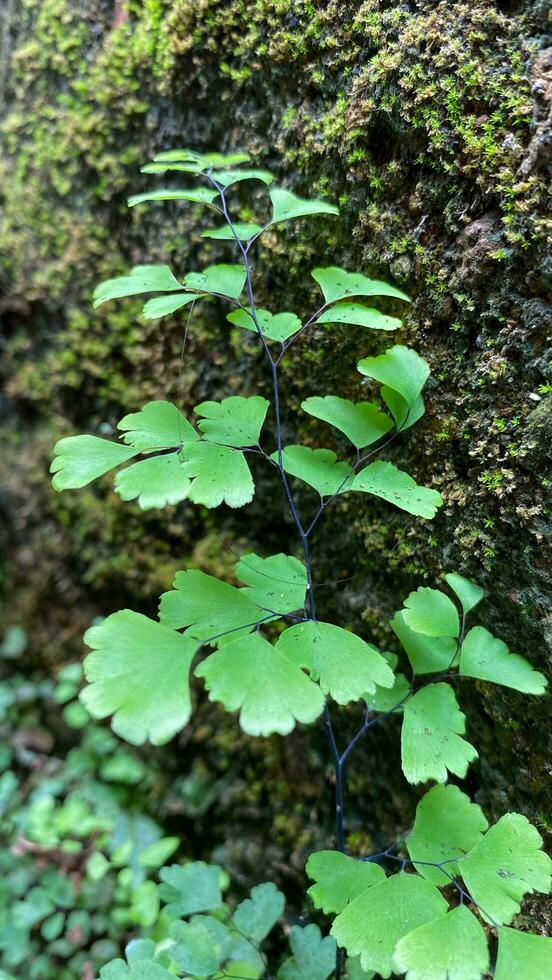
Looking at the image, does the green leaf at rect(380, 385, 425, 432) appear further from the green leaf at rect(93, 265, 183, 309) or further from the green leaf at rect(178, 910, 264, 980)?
the green leaf at rect(178, 910, 264, 980)

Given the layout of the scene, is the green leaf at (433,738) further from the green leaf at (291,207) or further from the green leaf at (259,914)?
the green leaf at (291,207)

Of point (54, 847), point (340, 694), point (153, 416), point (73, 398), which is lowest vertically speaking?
point (54, 847)

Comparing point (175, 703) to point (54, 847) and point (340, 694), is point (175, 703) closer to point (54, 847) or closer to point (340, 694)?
point (340, 694)

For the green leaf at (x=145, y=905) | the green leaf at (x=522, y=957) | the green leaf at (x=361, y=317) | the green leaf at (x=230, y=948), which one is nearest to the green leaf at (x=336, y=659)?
the green leaf at (x=522, y=957)

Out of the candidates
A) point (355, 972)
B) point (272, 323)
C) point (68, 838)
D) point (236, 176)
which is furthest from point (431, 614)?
point (68, 838)

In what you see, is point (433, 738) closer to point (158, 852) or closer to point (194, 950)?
point (194, 950)

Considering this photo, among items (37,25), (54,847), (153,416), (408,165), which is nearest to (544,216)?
(408,165)

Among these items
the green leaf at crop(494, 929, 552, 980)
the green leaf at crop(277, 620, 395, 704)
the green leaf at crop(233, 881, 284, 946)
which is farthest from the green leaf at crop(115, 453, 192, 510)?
the green leaf at crop(233, 881, 284, 946)
